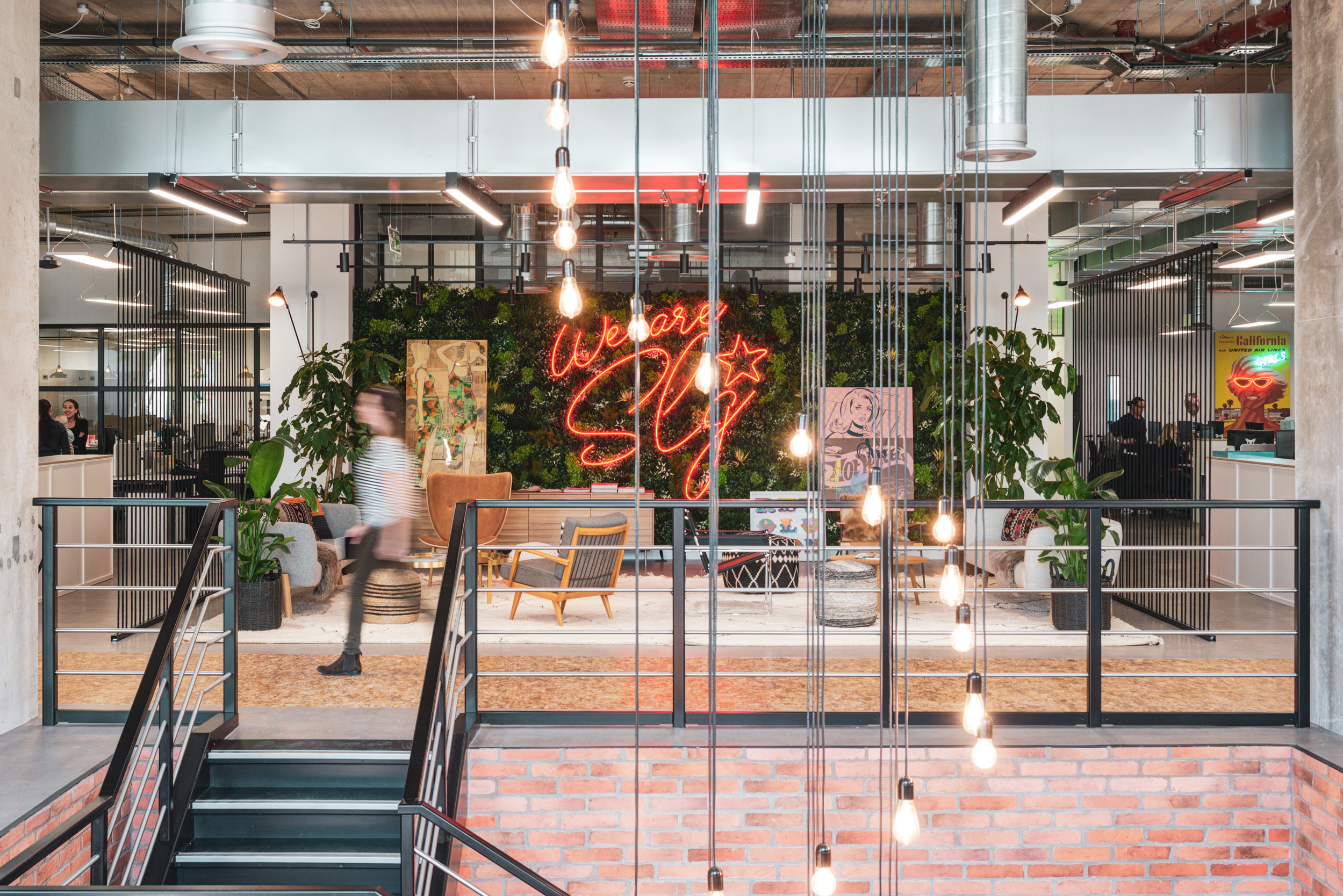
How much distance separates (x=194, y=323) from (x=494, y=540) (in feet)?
12.2

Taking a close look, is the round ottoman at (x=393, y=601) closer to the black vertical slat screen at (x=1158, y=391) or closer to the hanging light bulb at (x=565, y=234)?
the hanging light bulb at (x=565, y=234)

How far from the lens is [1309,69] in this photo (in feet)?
15.2

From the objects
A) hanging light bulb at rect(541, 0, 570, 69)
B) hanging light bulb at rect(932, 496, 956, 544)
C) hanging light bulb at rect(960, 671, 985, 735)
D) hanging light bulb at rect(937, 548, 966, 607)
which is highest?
hanging light bulb at rect(541, 0, 570, 69)

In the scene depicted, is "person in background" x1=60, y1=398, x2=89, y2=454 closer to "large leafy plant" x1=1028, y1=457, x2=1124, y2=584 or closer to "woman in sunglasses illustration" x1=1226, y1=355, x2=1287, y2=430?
"large leafy plant" x1=1028, y1=457, x2=1124, y2=584

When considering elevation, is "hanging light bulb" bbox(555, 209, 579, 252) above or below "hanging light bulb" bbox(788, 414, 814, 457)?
above

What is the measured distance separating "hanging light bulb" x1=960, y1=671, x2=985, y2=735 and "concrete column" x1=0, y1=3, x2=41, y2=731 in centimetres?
419

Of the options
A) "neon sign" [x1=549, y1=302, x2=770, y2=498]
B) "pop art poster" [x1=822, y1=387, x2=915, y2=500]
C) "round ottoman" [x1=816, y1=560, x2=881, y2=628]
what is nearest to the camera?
"round ottoman" [x1=816, y1=560, x2=881, y2=628]

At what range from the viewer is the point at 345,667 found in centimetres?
524

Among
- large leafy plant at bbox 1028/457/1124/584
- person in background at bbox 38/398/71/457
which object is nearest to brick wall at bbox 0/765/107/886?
person in background at bbox 38/398/71/457

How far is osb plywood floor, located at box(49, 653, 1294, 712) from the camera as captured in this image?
4.71m

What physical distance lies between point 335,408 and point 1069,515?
24.3 ft

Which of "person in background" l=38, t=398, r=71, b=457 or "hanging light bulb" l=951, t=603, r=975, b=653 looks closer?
"hanging light bulb" l=951, t=603, r=975, b=653

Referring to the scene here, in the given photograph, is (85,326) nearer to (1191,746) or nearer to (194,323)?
(194,323)

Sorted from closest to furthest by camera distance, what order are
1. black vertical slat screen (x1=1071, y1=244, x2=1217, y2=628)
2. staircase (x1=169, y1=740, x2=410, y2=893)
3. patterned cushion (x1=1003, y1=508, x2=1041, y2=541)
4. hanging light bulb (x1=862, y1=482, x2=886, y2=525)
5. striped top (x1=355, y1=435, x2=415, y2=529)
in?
1. hanging light bulb (x1=862, y1=482, x2=886, y2=525)
2. staircase (x1=169, y1=740, x2=410, y2=893)
3. striped top (x1=355, y1=435, x2=415, y2=529)
4. black vertical slat screen (x1=1071, y1=244, x2=1217, y2=628)
5. patterned cushion (x1=1003, y1=508, x2=1041, y2=541)
